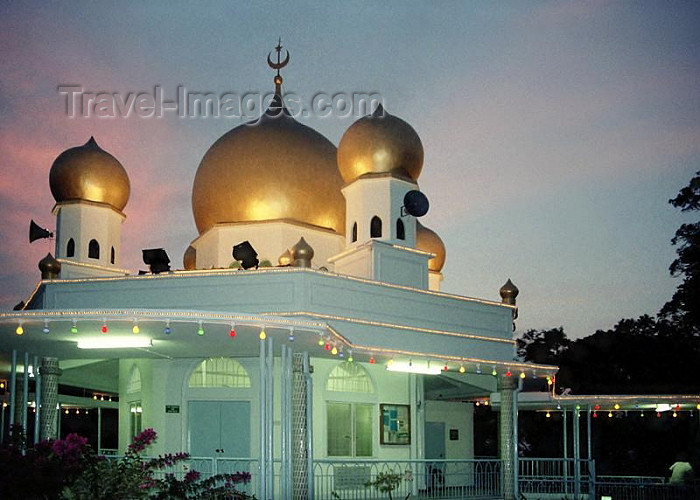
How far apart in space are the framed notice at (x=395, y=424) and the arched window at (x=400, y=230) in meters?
→ 4.33

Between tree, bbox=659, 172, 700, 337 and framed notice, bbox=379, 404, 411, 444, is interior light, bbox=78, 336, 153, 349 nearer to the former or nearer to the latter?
framed notice, bbox=379, 404, 411, 444

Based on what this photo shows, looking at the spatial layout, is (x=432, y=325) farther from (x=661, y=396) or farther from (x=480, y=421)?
(x=480, y=421)

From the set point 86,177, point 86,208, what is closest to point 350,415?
point 86,208

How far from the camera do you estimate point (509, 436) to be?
75.9ft

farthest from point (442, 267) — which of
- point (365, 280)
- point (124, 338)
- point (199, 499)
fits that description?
point (199, 499)

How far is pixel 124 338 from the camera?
15602 millimetres

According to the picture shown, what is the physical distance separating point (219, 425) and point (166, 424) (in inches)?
47.9

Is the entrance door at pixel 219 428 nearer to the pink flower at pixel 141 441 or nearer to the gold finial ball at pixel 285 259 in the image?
the gold finial ball at pixel 285 259

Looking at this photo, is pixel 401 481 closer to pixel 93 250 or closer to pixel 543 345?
pixel 93 250

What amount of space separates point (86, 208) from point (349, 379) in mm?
9318

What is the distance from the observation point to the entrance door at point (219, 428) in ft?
67.9

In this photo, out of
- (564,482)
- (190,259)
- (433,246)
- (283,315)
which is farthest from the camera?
(433,246)

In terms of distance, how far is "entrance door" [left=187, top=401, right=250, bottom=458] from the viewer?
67.9 feet

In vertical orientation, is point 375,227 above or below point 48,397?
above
